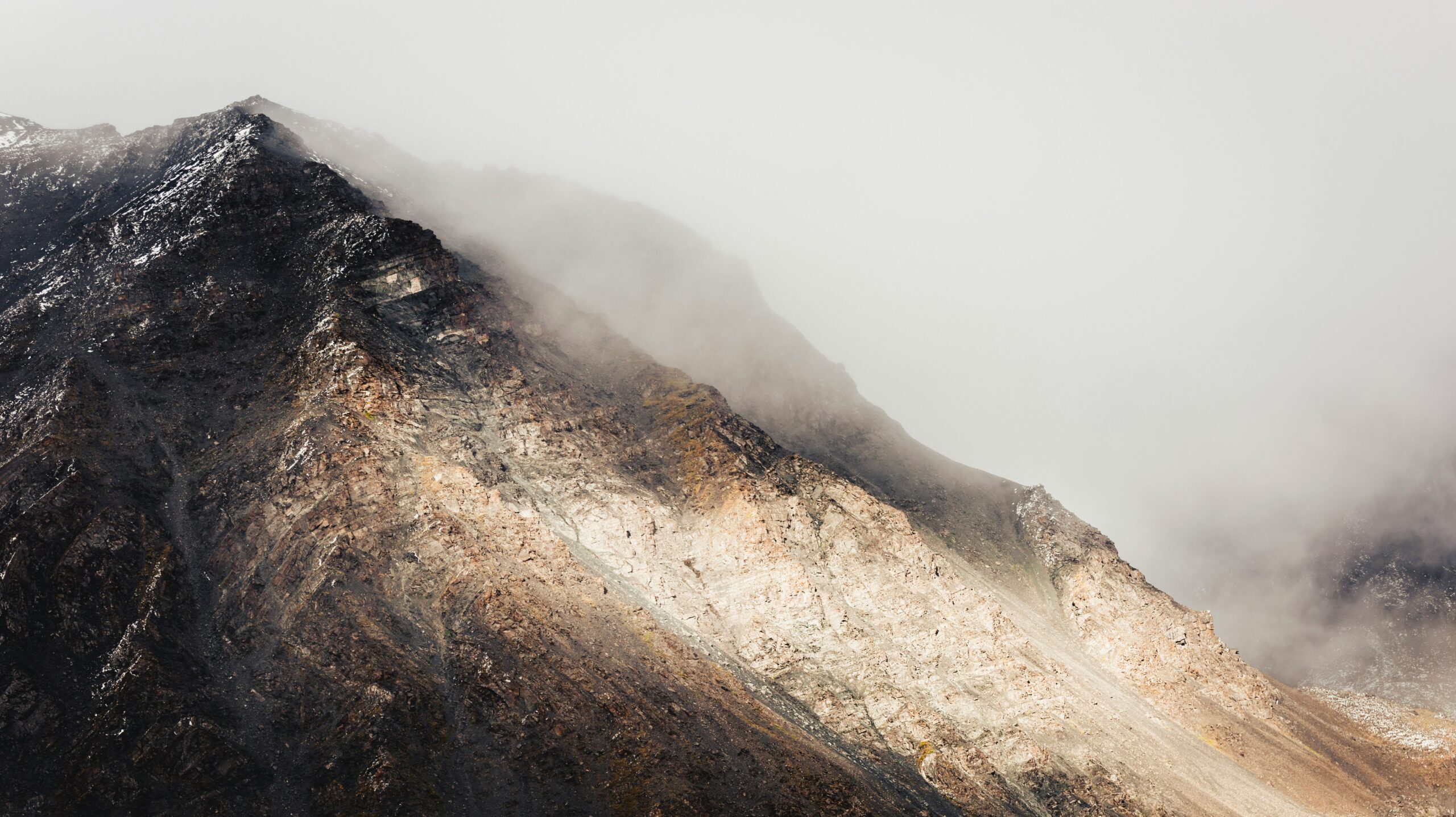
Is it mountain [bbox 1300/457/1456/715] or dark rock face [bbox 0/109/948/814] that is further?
mountain [bbox 1300/457/1456/715]

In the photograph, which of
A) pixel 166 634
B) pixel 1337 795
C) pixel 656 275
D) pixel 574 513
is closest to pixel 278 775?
pixel 166 634

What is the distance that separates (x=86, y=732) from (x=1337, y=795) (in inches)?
4497

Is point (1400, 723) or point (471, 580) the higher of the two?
point (1400, 723)

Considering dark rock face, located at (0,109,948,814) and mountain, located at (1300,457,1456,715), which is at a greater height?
mountain, located at (1300,457,1456,715)

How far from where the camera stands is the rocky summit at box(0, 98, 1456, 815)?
4900 cm

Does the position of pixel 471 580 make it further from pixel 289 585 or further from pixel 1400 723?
pixel 1400 723

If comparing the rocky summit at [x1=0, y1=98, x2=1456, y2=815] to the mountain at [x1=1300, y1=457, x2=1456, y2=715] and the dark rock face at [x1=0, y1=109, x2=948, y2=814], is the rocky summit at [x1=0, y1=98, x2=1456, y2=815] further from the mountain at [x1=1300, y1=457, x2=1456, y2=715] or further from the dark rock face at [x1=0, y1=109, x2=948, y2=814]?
the mountain at [x1=1300, y1=457, x2=1456, y2=715]

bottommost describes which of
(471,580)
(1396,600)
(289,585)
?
(289,585)

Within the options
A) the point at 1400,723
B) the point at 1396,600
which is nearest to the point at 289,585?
the point at 1400,723

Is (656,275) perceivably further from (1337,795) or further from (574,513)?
(1337,795)

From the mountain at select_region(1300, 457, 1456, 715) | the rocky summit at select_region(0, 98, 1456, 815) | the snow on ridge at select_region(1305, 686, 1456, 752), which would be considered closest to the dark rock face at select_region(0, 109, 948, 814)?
the rocky summit at select_region(0, 98, 1456, 815)

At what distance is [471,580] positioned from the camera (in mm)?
62875

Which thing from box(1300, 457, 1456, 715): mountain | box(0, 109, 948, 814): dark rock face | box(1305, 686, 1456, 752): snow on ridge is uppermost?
box(1300, 457, 1456, 715): mountain

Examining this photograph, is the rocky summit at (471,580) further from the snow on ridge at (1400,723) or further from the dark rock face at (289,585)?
the snow on ridge at (1400,723)
